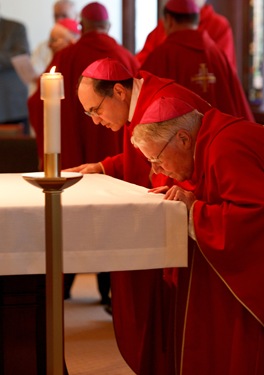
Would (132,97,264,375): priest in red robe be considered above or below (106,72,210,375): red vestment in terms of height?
above

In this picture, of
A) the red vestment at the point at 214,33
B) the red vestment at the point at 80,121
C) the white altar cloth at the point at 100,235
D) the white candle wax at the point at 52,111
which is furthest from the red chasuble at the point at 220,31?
the white candle wax at the point at 52,111

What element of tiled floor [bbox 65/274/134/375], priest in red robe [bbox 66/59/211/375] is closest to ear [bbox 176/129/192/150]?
priest in red robe [bbox 66/59/211/375]

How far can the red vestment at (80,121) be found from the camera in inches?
246

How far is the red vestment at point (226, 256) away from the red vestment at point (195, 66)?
2.96 metres

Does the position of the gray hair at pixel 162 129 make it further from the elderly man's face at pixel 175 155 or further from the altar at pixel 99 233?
the altar at pixel 99 233

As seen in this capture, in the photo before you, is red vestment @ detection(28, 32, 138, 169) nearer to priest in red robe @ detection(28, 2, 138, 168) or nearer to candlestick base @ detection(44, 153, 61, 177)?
priest in red robe @ detection(28, 2, 138, 168)

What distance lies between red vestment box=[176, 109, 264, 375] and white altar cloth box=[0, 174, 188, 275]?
0.33 ft

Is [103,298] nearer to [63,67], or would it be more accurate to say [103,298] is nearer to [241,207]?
[63,67]

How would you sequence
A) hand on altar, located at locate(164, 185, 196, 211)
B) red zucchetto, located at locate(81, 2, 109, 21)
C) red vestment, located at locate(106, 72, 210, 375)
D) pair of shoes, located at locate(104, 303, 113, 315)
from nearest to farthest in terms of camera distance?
hand on altar, located at locate(164, 185, 196, 211), red vestment, located at locate(106, 72, 210, 375), pair of shoes, located at locate(104, 303, 113, 315), red zucchetto, located at locate(81, 2, 109, 21)

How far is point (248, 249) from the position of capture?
315 cm

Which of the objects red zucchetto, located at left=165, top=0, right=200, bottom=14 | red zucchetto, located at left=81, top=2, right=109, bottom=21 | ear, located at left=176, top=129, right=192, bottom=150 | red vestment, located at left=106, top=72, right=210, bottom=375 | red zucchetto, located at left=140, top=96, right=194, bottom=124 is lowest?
red vestment, located at left=106, top=72, right=210, bottom=375

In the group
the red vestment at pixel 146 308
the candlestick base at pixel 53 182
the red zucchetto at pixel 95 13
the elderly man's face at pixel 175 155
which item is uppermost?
the red zucchetto at pixel 95 13

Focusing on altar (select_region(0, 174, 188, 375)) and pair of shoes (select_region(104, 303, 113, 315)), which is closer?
altar (select_region(0, 174, 188, 375))

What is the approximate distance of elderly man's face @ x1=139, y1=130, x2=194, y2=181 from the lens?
3281 millimetres
